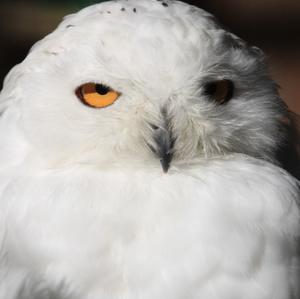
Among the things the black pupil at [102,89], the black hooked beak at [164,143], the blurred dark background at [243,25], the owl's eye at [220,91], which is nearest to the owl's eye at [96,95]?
the black pupil at [102,89]

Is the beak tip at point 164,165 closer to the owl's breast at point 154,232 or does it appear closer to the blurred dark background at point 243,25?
the owl's breast at point 154,232

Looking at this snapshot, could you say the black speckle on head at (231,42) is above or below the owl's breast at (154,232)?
above

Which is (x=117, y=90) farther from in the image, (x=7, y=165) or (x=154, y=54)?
(x=7, y=165)

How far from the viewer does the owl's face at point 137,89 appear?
6.21 feet

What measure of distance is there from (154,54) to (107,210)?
379mm

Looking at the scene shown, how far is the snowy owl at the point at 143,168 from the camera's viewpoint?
5.81 ft

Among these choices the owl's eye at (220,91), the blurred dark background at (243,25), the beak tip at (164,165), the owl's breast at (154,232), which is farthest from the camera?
the blurred dark background at (243,25)

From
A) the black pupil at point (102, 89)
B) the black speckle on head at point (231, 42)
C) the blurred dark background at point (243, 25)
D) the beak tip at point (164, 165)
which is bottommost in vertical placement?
the blurred dark background at point (243, 25)

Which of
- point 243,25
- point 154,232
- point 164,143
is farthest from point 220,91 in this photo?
point 243,25

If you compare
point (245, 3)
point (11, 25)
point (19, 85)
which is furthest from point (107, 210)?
point (245, 3)

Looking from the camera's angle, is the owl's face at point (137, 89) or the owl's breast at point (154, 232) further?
the owl's face at point (137, 89)

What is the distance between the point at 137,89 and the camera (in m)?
1.90

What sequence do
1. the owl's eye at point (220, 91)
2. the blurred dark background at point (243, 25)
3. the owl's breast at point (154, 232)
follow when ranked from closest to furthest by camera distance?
the owl's breast at point (154, 232)
the owl's eye at point (220, 91)
the blurred dark background at point (243, 25)

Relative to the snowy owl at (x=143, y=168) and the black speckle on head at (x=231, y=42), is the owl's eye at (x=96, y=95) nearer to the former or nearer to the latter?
the snowy owl at (x=143, y=168)
